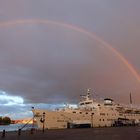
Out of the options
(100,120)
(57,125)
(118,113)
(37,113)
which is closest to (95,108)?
(100,120)

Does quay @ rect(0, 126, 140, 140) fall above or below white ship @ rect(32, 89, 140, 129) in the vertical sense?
below

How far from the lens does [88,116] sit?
120 metres

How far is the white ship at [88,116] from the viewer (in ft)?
342

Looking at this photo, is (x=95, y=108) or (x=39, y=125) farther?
(x=95, y=108)

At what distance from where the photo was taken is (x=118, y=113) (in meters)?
136

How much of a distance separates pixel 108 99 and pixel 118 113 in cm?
981

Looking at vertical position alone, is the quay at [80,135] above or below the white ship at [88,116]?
below

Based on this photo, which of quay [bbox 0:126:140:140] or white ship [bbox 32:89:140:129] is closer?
quay [bbox 0:126:140:140]

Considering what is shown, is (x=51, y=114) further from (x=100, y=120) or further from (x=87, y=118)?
(x=100, y=120)

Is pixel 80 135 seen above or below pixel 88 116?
below

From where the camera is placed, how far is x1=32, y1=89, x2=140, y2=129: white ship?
10425 centimetres

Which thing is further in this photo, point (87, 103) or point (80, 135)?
point (87, 103)

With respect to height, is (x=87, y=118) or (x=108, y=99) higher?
(x=108, y=99)

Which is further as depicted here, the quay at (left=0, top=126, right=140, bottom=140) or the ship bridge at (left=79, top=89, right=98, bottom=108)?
the ship bridge at (left=79, top=89, right=98, bottom=108)
